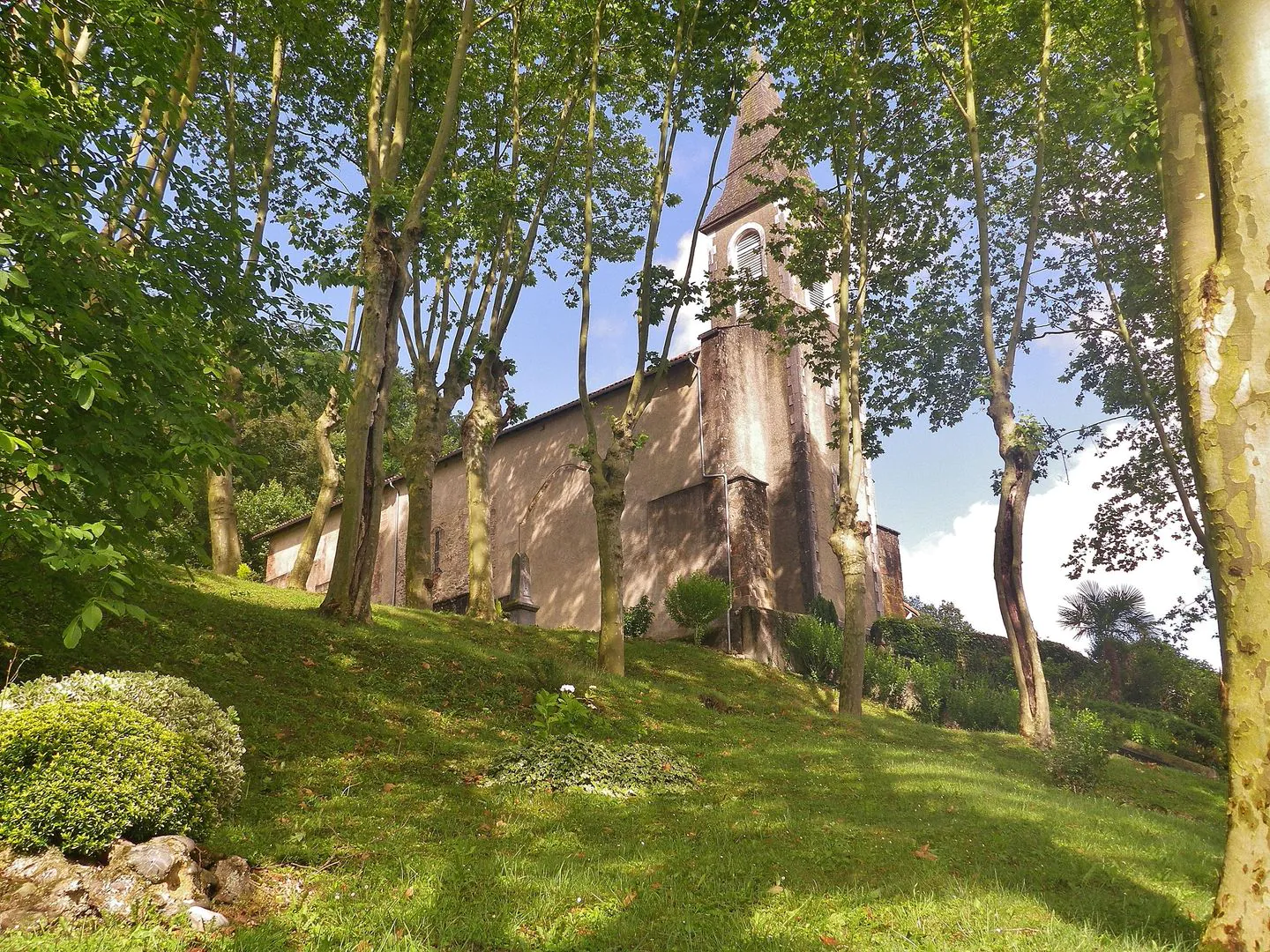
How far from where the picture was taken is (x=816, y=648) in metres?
20.0

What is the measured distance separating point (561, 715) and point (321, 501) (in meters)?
11.1

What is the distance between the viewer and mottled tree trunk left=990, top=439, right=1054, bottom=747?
51.4ft

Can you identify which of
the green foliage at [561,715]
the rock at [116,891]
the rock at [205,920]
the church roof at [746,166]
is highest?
the church roof at [746,166]

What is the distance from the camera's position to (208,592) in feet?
44.3

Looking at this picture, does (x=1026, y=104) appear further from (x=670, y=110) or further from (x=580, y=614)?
(x=580, y=614)

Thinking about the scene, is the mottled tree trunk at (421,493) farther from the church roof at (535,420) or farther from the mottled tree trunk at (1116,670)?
the mottled tree trunk at (1116,670)

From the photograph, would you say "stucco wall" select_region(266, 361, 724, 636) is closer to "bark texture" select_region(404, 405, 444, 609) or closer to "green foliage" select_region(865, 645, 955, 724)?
"green foliage" select_region(865, 645, 955, 724)

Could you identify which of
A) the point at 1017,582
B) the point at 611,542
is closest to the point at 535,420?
the point at 611,542

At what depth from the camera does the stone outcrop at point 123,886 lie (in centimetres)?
442

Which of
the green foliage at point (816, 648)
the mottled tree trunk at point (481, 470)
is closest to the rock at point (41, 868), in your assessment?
the mottled tree trunk at point (481, 470)

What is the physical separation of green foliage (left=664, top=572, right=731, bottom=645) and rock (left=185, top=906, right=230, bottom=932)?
1602 cm

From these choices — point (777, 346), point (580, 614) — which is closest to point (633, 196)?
point (777, 346)

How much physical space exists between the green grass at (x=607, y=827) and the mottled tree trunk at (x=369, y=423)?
2.59 feet

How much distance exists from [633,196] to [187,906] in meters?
18.6
